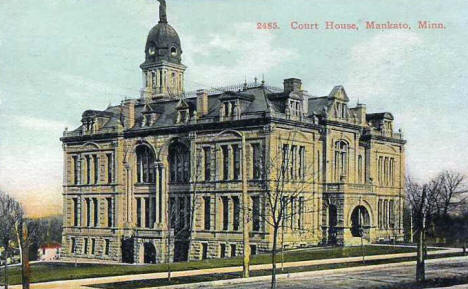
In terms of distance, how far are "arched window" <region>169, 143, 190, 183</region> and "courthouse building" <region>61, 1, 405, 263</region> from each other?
0.33 feet

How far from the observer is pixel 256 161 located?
159ft

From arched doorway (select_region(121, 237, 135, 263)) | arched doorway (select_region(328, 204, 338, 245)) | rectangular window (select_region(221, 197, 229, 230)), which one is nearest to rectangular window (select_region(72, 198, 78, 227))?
arched doorway (select_region(121, 237, 135, 263))

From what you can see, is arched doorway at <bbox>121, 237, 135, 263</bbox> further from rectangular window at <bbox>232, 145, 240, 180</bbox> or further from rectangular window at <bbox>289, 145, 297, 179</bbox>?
rectangular window at <bbox>289, 145, 297, 179</bbox>

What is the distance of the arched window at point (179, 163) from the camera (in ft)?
177

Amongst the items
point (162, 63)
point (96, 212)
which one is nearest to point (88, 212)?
point (96, 212)

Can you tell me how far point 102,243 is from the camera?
59250 mm

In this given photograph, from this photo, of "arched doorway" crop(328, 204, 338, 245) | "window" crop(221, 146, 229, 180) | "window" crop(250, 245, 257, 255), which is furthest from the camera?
"arched doorway" crop(328, 204, 338, 245)

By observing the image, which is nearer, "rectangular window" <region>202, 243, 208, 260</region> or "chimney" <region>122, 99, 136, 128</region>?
"rectangular window" <region>202, 243, 208, 260</region>

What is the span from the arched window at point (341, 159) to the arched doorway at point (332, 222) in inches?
96.2

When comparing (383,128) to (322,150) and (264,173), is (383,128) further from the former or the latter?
(264,173)

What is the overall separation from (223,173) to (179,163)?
524cm

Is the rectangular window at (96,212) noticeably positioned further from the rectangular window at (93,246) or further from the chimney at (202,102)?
the chimney at (202,102)

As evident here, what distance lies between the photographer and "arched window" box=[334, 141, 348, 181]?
54031mm

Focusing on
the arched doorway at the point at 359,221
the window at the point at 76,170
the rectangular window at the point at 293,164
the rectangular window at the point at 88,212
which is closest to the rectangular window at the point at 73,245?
the rectangular window at the point at 88,212
